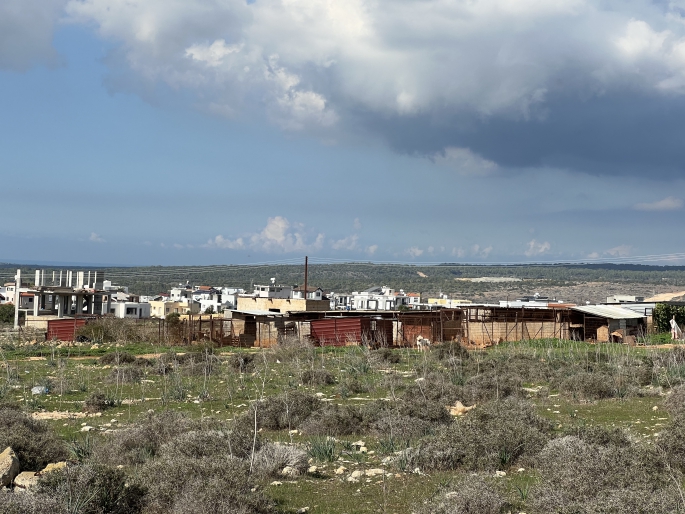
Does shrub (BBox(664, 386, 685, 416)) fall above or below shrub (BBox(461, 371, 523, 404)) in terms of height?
above

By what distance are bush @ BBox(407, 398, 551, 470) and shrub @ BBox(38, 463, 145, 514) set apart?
162 inches

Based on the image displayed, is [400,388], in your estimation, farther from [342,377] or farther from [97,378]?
[97,378]

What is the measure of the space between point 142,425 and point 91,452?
47.3 inches

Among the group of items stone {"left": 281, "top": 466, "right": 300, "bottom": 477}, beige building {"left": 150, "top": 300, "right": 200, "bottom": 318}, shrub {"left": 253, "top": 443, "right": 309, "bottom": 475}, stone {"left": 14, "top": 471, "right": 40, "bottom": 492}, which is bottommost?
beige building {"left": 150, "top": 300, "right": 200, "bottom": 318}

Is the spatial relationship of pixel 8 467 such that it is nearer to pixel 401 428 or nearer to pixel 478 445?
pixel 478 445

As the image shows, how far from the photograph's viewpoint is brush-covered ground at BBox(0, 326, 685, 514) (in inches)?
309

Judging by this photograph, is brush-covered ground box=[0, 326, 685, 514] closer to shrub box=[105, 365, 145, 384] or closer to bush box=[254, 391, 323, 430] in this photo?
bush box=[254, 391, 323, 430]

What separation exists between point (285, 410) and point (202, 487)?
7241mm

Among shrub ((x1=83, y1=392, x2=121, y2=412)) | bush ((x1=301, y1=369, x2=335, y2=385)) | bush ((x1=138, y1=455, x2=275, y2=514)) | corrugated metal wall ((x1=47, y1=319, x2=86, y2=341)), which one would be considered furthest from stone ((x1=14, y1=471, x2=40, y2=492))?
corrugated metal wall ((x1=47, y1=319, x2=86, y2=341))

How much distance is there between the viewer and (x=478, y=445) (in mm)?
10867

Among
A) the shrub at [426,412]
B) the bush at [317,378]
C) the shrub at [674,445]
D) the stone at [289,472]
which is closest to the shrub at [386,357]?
the bush at [317,378]

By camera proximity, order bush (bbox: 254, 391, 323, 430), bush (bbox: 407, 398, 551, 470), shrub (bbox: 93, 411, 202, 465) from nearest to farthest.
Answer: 1. bush (bbox: 407, 398, 551, 470)
2. shrub (bbox: 93, 411, 202, 465)
3. bush (bbox: 254, 391, 323, 430)

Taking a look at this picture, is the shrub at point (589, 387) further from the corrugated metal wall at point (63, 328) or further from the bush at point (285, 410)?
the corrugated metal wall at point (63, 328)

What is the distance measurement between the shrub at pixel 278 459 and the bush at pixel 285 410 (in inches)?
126
